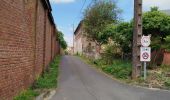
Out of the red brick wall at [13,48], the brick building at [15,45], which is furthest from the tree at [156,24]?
the red brick wall at [13,48]

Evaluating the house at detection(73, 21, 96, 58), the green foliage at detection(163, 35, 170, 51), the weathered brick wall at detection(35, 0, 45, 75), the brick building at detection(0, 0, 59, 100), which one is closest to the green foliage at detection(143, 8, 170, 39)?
the green foliage at detection(163, 35, 170, 51)

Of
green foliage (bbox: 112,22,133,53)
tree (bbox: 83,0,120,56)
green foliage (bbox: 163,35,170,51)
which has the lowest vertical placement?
green foliage (bbox: 163,35,170,51)

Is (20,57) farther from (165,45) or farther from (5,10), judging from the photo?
(165,45)

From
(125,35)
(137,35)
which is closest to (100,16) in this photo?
(125,35)

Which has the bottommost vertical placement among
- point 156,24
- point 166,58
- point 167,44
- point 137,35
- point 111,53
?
point 166,58

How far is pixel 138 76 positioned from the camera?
67.4 feet

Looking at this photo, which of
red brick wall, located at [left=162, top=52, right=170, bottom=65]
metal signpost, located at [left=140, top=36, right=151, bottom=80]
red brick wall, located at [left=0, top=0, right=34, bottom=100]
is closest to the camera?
red brick wall, located at [left=0, top=0, right=34, bottom=100]

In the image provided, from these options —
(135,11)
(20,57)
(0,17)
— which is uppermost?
(135,11)

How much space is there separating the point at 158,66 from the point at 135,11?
666 cm

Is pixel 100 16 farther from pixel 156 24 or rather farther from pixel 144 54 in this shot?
pixel 144 54

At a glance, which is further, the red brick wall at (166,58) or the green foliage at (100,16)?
the green foliage at (100,16)

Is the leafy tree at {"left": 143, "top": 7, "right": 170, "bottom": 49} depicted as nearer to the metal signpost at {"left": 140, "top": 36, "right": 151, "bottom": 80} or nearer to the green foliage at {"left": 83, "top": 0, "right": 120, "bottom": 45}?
the metal signpost at {"left": 140, "top": 36, "right": 151, "bottom": 80}

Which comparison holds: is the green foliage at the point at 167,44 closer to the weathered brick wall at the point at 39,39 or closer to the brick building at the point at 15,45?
the weathered brick wall at the point at 39,39

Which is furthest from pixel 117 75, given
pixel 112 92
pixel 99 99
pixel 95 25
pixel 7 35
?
pixel 95 25
